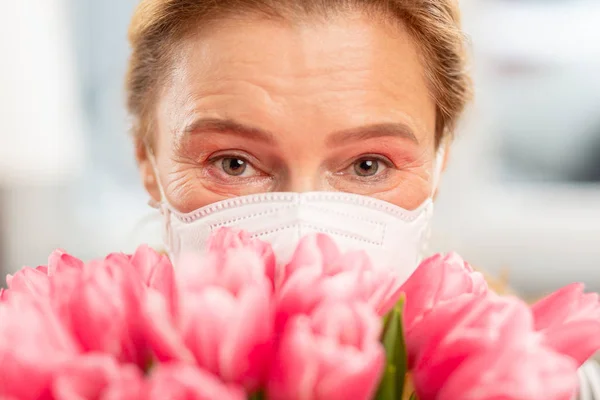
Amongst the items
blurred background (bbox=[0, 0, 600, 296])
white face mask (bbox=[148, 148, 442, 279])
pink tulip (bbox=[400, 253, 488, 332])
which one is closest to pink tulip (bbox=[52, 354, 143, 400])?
pink tulip (bbox=[400, 253, 488, 332])

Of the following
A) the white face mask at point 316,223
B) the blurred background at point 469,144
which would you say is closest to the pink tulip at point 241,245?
the white face mask at point 316,223

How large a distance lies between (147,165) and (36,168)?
→ 1.15m

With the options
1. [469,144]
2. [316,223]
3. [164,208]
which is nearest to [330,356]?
[316,223]

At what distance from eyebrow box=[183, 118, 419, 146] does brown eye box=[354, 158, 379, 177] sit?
0.09 feet

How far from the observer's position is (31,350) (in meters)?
0.23

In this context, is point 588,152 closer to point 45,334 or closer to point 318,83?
point 318,83

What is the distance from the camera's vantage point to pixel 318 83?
57 centimetres

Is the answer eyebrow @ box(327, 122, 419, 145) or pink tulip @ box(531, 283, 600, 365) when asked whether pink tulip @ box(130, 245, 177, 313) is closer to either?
pink tulip @ box(531, 283, 600, 365)

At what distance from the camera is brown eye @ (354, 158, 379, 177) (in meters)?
0.61

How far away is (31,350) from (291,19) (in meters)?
0.42

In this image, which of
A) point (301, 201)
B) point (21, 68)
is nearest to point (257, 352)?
point (301, 201)

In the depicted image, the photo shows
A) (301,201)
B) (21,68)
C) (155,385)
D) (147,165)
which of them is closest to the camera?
(155,385)

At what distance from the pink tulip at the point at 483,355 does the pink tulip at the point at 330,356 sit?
0.09 ft

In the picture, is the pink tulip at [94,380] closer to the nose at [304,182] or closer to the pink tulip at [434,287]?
the pink tulip at [434,287]
